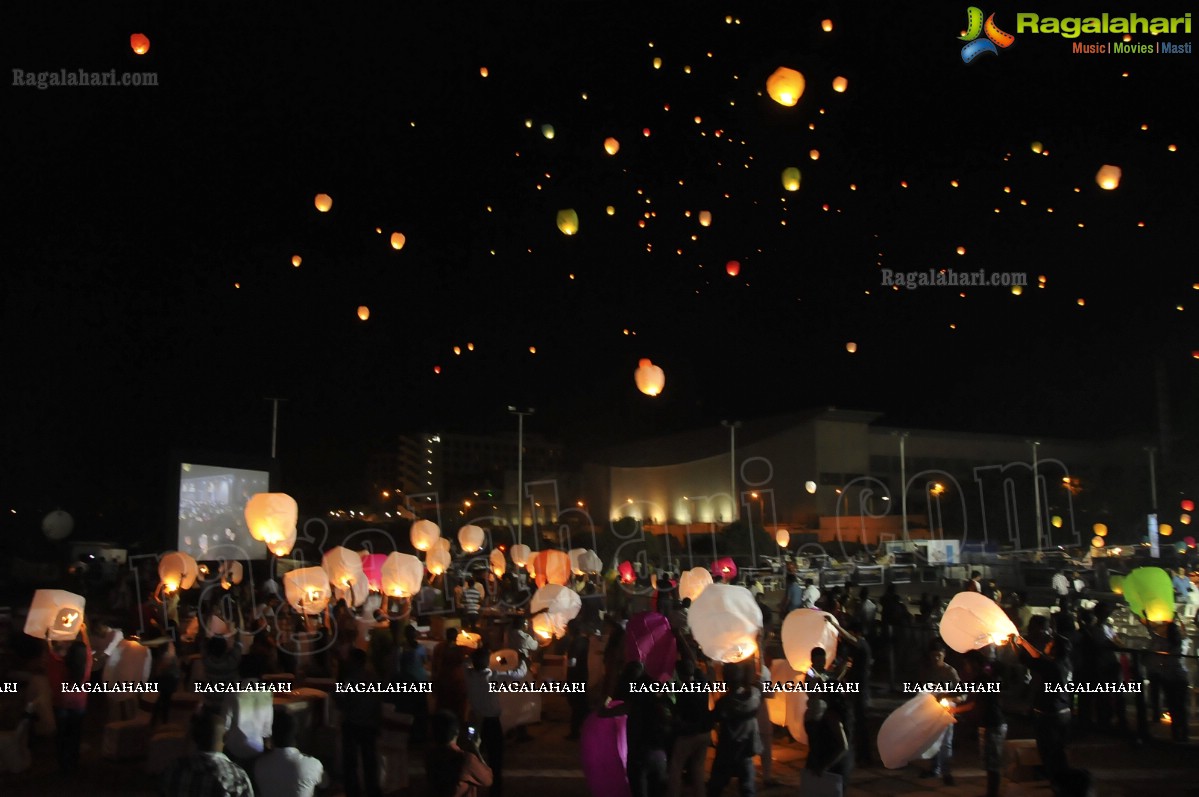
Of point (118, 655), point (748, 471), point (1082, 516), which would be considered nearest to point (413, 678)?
point (118, 655)

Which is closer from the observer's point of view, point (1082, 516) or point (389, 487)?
point (1082, 516)

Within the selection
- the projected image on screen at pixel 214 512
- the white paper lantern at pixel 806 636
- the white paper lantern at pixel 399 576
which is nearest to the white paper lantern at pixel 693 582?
the white paper lantern at pixel 806 636

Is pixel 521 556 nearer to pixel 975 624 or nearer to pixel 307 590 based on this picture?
pixel 307 590

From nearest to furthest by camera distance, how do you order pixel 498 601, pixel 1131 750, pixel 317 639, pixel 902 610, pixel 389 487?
pixel 1131 750 < pixel 317 639 < pixel 902 610 < pixel 498 601 < pixel 389 487

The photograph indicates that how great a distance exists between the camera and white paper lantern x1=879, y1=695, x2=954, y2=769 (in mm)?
6238

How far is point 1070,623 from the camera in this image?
25.5 ft

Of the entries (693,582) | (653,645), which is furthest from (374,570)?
(653,645)

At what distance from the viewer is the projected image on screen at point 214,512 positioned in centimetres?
1320

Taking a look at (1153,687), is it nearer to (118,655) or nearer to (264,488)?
(118,655)

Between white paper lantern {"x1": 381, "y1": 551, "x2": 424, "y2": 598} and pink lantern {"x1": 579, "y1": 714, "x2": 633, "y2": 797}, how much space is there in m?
6.22

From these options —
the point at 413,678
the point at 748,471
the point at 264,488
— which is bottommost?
the point at 413,678

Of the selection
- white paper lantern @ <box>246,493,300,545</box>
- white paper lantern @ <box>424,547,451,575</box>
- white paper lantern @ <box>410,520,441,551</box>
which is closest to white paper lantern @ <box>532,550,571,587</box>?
white paper lantern @ <box>424,547,451,575</box>

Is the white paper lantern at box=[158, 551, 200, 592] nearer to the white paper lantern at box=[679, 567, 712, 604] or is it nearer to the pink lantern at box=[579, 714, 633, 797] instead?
the white paper lantern at box=[679, 567, 712, 604]

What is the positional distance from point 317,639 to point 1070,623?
7200 millimetres
